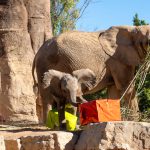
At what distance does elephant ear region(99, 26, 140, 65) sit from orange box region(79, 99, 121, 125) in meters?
3.75

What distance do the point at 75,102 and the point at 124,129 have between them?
1284mm

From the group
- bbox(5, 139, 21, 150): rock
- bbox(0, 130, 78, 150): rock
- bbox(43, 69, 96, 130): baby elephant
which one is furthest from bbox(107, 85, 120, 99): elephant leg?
bbox(5, 139, 21, 150): rock

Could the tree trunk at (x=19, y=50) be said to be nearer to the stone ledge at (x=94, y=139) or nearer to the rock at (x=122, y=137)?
the stone ledge at (x=94, y=139)

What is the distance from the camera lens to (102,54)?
912 cm

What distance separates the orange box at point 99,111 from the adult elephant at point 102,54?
11.0ft

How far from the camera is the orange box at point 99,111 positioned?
5.20 meters

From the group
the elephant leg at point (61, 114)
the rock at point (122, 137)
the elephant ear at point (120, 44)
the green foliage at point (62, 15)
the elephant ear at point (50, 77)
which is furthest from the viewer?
the green foliage at point (62, 15)

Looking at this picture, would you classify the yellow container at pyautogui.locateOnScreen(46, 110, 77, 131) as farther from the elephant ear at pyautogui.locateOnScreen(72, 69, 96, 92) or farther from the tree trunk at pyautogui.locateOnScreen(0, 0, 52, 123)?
the tree trunk at pyautogui.locateOnScreen(0, 0, 52, 123)

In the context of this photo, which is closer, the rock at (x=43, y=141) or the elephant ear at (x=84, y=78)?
the rock at (x=43, y=141)

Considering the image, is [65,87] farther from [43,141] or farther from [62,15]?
[62,15]

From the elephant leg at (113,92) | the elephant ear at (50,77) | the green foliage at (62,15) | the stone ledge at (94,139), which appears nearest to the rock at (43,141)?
the stone ledge at (94,139)

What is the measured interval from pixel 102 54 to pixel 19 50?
6.65 feet

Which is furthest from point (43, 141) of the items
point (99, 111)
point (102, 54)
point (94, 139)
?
point (102, 54)

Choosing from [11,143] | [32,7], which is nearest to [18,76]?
[32,7]
